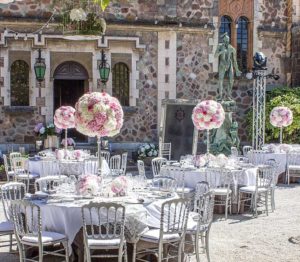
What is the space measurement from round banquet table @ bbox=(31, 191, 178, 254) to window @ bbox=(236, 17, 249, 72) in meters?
13.5

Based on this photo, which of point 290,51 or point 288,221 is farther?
point 290,51

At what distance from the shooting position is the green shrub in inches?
689

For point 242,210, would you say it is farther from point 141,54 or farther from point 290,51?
point 290,51

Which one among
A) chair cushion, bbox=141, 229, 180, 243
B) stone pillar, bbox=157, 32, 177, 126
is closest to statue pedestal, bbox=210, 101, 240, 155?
stone pillar, bbox=157, 32, 177, 126

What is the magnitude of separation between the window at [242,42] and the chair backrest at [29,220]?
46.0 feet

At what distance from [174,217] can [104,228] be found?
737mm

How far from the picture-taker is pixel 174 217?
6.33m

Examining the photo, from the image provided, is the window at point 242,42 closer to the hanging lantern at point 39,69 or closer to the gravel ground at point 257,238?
the hanging lantern at point 39,69

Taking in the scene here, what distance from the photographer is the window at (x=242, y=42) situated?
1966cm

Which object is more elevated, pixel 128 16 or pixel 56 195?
pixel 128 16

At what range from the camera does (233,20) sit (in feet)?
64.0

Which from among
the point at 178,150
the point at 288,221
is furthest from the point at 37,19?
the point at 288,221

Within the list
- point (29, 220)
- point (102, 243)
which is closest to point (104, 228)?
point (102, 243)

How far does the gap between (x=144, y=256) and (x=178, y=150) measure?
33.8ft
